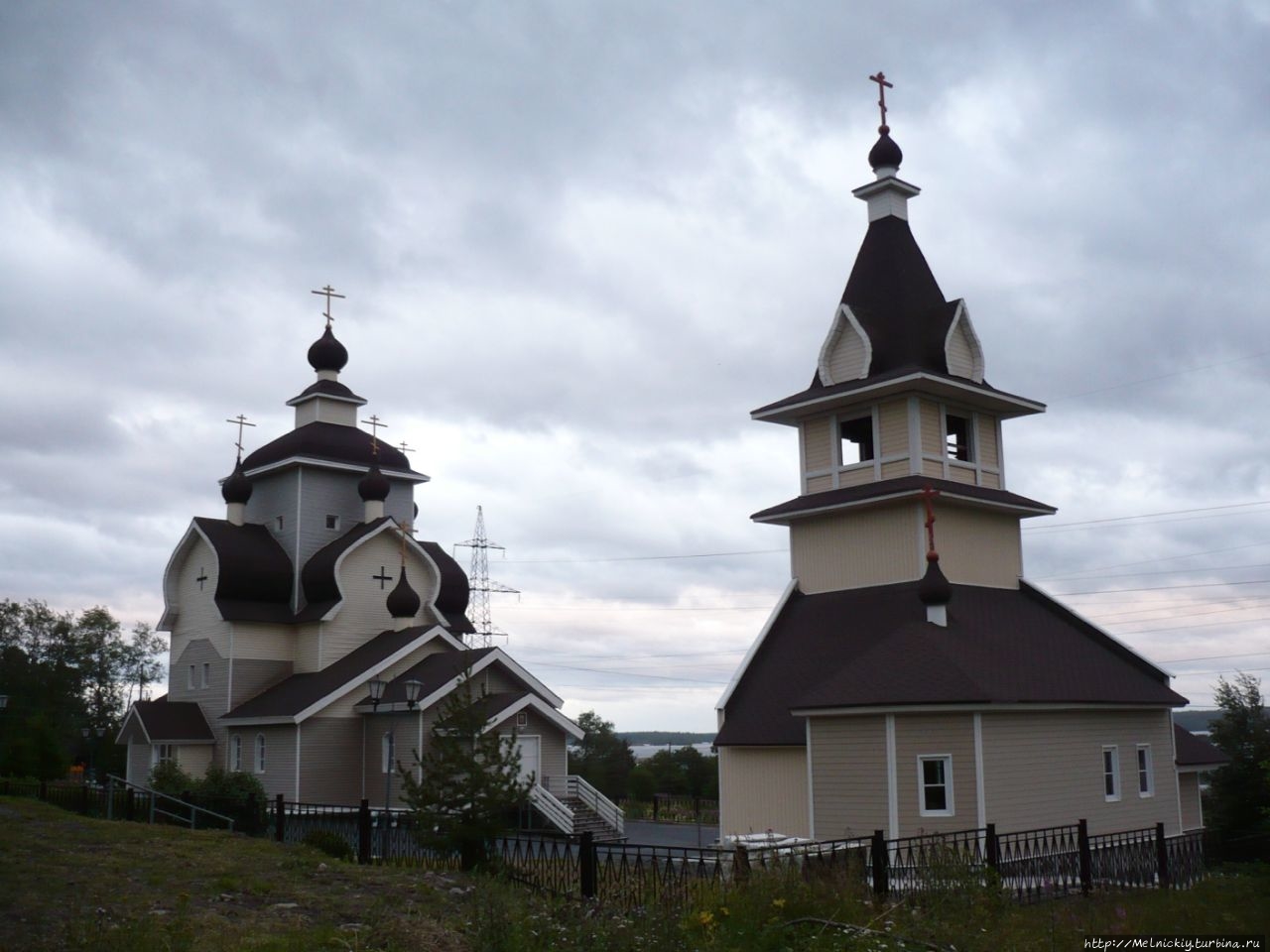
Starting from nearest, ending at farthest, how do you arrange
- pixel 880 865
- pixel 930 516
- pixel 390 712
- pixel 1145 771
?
pixel 880 865, pixel 930 516, pixel 1145 771, pixel 390 712

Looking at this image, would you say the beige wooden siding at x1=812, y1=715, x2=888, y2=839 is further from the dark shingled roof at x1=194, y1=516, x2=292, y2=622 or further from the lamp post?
the dark shingled roof at x1=194, y1=516, x2=292, y2=622

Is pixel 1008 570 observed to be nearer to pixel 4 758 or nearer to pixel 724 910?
pixel 724 910

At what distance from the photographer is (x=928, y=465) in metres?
23.7

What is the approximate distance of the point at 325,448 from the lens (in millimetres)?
37031

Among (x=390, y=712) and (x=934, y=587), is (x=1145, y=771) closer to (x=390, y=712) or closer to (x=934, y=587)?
(x=934, y=587)

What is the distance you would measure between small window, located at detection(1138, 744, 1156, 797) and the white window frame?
583 cm

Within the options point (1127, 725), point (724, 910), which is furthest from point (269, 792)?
point (724, 910)

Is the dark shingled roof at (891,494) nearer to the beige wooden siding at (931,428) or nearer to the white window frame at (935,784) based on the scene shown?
the beige wooden siding at (931,428)

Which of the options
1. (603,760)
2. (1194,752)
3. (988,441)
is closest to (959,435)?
(988,441)

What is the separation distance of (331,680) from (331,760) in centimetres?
211

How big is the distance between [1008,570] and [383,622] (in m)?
18.4

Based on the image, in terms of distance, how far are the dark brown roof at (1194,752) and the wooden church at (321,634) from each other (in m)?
13.3

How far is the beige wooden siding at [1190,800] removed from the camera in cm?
2562

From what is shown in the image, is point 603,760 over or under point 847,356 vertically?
under
